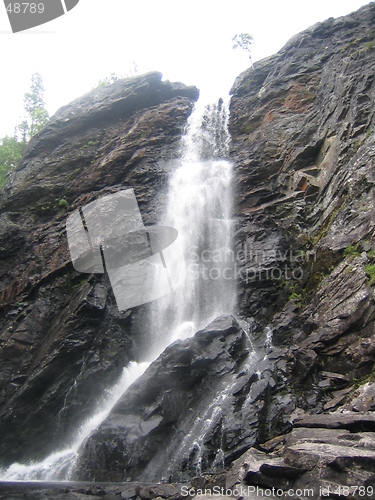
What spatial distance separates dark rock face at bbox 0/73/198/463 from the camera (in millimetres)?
12438

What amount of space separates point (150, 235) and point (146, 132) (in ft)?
26.6

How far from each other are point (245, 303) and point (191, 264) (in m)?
3.44

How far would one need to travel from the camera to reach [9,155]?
2842cm

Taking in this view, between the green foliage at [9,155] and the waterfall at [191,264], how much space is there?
14.5 meters

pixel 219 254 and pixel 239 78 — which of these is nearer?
pixel 219 254

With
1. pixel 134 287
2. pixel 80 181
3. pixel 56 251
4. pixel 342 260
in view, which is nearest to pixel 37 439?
pixel 134 287

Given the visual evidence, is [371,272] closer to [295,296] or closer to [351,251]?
[351,251]

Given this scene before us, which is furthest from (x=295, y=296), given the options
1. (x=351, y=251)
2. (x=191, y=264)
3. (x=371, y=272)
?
(x=191, y=264)

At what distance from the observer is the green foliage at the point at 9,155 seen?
27327 mm

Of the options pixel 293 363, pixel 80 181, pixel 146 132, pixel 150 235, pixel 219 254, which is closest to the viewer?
pixel 293 363

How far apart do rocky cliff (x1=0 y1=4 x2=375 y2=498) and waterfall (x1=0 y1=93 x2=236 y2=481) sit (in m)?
0.66

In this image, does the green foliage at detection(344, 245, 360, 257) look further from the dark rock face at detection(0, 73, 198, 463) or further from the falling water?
the dark rock face at detection(0, 73, 198, 463)

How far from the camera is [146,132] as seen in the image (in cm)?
2203

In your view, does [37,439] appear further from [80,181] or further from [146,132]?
[146,132]
